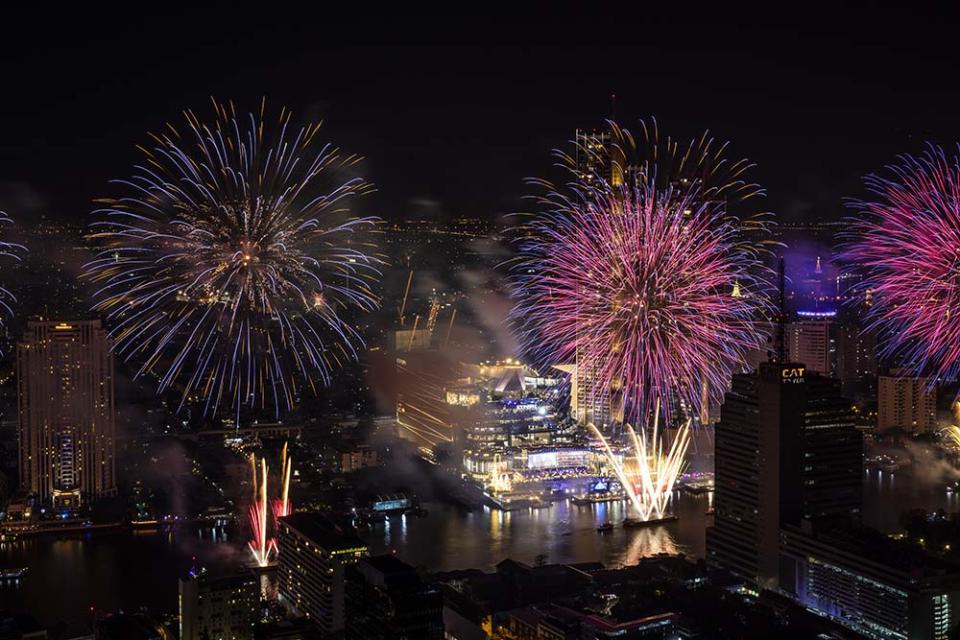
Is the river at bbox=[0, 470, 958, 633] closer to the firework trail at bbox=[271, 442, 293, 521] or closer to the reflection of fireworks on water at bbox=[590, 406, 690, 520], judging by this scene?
the reflection of fireworks on water at bbox=[590, 406, 690, 520]

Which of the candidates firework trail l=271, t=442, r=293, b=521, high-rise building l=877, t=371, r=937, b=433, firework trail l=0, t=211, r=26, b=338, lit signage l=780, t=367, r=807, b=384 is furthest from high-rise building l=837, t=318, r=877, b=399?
firework trail l=0, t=211, r=26, b=338

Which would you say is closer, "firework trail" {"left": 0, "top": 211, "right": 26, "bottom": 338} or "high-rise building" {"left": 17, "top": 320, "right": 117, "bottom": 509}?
"firework trail" {"left": 0, "top": 211, "right": 26, "bottom": 338}

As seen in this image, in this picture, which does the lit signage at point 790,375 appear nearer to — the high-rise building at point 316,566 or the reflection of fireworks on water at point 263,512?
the high-rise building at point 316,566

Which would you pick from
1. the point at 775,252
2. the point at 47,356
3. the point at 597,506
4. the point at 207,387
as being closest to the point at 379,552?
the point at 597,506

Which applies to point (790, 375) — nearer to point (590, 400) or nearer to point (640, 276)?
point (640, 276)

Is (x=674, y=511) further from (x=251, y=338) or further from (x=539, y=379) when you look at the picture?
(x=251, y=338)

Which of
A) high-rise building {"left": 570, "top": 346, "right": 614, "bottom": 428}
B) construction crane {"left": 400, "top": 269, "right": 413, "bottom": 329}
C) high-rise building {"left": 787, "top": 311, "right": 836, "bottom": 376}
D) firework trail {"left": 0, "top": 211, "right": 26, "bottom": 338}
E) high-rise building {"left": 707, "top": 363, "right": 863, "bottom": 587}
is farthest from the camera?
high-rise building {"left": 787, "top": 311, "right": 836, "bottom": 376}
